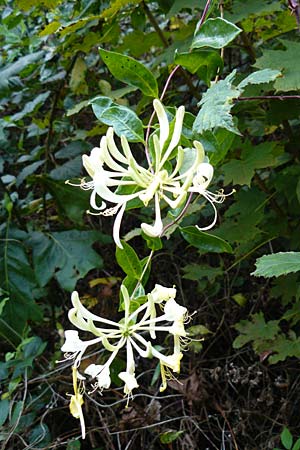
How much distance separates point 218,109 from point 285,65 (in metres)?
0.35

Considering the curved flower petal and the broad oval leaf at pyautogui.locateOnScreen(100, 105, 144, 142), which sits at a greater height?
the broad oval leaf at pyautogui.locateOnScreen(100, 105, 144, 142)

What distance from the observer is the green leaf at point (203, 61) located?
2.34ft

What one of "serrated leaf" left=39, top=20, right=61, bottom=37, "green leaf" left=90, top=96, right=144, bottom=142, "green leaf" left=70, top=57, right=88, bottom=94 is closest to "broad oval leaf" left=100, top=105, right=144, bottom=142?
"green leaf" left=90, top=96, right=144, bottom=142

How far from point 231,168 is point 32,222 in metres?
0.71

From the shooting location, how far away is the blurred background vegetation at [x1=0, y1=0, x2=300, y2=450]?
3.97 feet

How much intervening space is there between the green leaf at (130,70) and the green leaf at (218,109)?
68 millimetres

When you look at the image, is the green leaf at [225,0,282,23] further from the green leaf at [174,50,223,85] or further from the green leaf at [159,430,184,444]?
the green leaf at [159,430,184,444]

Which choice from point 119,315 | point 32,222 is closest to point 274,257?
point 119,315

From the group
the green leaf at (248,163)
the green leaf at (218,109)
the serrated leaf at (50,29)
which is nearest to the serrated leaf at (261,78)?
the green leaf at (218,109)

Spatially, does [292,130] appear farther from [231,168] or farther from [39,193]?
[39,193]

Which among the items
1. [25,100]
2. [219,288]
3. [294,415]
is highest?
[25,100]

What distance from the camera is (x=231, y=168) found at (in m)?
1.11

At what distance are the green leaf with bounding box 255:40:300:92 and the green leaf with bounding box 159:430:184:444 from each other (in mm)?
755

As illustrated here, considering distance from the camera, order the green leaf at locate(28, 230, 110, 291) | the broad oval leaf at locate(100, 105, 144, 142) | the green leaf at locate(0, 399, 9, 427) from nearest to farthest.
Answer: the broad oval leaf at locate(100, 105, 144, 142), the green leaf at locate(0, 399, 9, 427), the green leaf at locate(28, 230, 110, 291)
